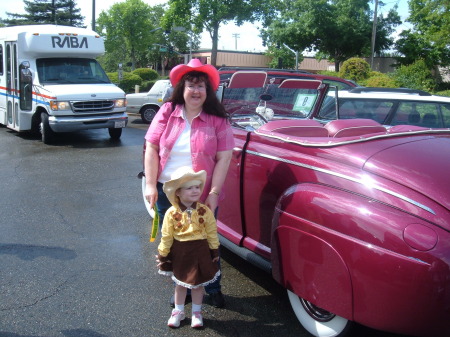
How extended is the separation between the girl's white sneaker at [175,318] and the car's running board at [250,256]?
2.08 feet

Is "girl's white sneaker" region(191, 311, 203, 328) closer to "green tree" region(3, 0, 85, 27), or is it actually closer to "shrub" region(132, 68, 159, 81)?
"shrub" region(132, 68, 159, 81)

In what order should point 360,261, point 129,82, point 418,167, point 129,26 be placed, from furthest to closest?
point 129,26
point 129,82
point 418,167
point 360,261

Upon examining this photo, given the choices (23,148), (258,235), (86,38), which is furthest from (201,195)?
(86,38)

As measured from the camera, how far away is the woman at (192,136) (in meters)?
3.13

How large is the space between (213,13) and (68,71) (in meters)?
23.6

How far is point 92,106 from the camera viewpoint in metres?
10.5

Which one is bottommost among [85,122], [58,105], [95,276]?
[95,276]

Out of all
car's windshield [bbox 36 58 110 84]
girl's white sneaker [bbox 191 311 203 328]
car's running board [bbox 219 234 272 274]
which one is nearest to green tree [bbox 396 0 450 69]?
car's windshield [bbox 36 58 110 84]

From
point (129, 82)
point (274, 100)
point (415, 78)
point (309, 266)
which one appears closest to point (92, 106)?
point (274, 100)

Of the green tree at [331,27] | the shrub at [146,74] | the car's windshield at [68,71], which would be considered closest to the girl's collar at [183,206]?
the car's windshield at [68,71]

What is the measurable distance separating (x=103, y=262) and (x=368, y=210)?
101 inches

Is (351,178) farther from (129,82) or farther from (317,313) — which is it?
(129,82)

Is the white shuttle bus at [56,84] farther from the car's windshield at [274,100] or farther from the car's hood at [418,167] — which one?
the car's hood at [418,167]

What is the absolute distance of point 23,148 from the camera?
10.0 m
